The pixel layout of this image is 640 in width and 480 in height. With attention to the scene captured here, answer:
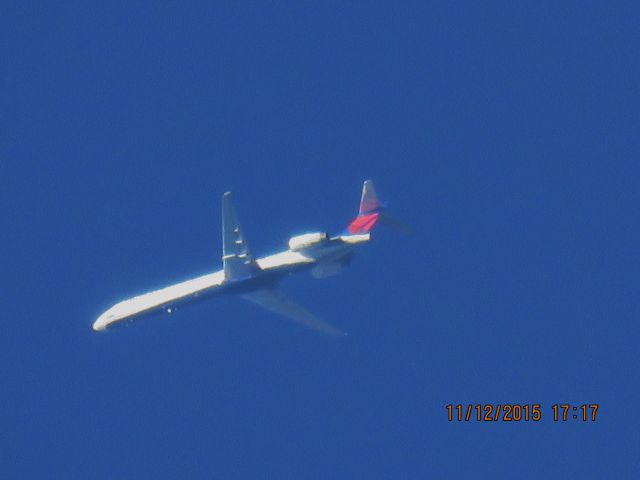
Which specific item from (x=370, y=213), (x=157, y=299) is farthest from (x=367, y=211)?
(x=157, y=299)

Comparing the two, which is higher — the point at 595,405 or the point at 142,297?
the point at 142,297

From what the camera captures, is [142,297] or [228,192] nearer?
[228,192]

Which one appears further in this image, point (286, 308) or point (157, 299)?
point (286, 308)

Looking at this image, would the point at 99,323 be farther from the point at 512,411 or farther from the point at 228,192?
the point at 512,411

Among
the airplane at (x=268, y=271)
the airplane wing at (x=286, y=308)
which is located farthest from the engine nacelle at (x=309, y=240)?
the airplane wing at (x=286, y=308)

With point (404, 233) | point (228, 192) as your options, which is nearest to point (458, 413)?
point (404, 233)

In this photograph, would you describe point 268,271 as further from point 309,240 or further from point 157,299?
point 157,299
